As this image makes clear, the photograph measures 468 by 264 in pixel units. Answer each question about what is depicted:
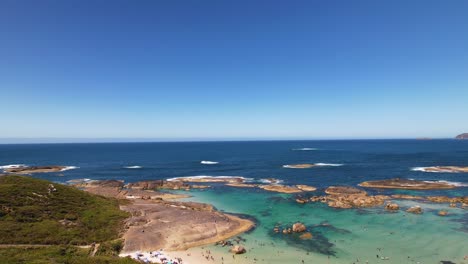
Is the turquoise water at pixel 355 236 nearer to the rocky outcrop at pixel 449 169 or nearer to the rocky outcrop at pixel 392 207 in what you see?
the rocky outcrop at pixel 392 207

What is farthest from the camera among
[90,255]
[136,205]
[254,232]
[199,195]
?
[199,195]

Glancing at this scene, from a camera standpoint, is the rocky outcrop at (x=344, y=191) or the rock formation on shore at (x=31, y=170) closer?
the rocky outcrop at (x=344, y=191)

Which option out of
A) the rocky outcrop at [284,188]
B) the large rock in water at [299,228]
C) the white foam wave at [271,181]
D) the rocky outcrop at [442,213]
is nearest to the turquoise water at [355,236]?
the rocky outcrop at [442,213]

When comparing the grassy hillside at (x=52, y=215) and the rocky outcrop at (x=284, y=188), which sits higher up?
the grassy hillside at (x=52, y=215)

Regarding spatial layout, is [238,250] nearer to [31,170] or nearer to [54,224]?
[54,224]

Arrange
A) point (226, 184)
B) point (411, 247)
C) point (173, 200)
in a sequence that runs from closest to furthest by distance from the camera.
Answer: point (411, 247) < point (173, 200) < point (226, 184)

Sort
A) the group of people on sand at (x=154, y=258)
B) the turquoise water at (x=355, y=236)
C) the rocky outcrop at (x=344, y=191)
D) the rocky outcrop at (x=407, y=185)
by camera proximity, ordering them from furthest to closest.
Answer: the rocky outcrop at (x=407, y=185)
the rocky outcrop at (x=344, y=191)
the turquoise water at (x=355, y=236)
the group of people on sand at (x=154, y=258)

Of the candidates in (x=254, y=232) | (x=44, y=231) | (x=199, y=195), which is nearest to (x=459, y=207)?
(x=254, y=232)

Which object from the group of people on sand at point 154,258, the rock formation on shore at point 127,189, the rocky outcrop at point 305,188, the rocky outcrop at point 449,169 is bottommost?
the group of people on sand at point 154,258

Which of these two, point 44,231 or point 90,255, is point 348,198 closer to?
point 90,255
